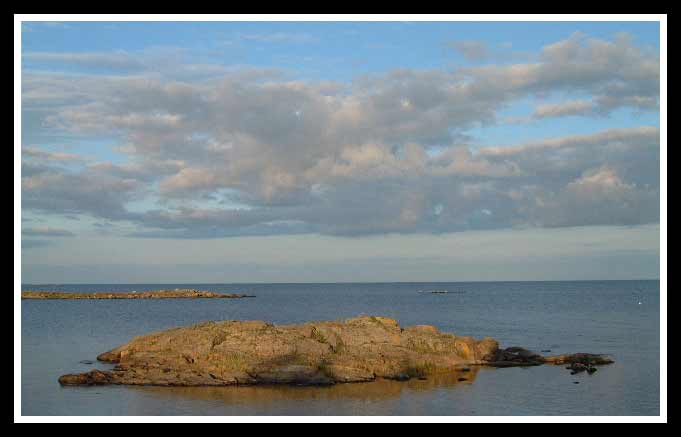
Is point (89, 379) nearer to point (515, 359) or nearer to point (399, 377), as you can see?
point (399, 377)

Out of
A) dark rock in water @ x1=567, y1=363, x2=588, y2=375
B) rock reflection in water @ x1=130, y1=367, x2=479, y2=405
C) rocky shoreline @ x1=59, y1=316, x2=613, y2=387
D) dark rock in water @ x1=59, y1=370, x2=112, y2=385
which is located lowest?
dark rock in water @ x1=567, y1=363, x2=588, y2=375

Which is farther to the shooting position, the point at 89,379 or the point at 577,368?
the point at 577,368

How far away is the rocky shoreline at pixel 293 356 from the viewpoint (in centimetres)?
3778

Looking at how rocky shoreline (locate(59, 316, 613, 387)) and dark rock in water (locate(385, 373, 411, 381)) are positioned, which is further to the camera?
dark rock in water (locate(385, 373, 411, 381))

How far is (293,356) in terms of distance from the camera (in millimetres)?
39281

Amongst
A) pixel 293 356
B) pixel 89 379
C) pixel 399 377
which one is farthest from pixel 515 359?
pixel 89 379

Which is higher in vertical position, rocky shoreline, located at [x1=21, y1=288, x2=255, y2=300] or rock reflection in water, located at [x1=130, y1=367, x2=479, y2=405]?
rock reflection in water, located at [x1=130, y1=367, x2=479, y2=405]

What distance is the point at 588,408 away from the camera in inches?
1379

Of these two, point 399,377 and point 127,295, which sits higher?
point 399,377

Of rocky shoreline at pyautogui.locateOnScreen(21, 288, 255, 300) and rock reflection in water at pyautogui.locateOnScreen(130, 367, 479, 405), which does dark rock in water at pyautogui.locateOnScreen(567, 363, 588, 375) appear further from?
rocky shoreline at pyautogui.locateOnScreen(21, 288, 255, 300)

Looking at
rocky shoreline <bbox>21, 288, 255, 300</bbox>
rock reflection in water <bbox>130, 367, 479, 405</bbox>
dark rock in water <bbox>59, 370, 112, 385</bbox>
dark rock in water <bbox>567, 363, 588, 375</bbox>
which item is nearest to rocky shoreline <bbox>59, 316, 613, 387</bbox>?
dark rock in water <bbox>59, 370, 112, 385</bbox>

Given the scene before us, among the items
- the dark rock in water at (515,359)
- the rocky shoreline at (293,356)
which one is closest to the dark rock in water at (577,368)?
the rocky shoreline at (293,356)

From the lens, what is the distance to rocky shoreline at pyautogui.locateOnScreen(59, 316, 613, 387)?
124 ft
